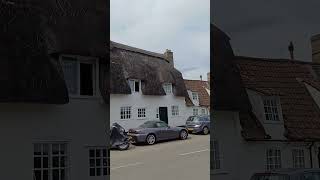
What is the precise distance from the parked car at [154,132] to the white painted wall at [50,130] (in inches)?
15.1

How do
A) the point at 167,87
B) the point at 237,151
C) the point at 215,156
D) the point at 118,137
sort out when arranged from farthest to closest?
the point at 237,151 → the point at 215,156 → the point at 167,87 → the point at 118,137

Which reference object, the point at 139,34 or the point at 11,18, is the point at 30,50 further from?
the point at 139,34

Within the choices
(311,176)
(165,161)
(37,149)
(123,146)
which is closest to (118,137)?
(123,146)

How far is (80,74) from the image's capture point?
18.9ft

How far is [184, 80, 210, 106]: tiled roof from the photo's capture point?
6.52 metres

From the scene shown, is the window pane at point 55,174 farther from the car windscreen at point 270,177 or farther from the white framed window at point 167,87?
the car windscreen at point 270,177

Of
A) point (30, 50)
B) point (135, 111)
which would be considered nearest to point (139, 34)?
point (135, 111)

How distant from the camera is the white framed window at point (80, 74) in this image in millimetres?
5688

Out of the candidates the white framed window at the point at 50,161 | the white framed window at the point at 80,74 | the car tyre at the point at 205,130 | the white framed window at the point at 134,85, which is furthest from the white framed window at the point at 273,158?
the white framed window at the point at 50,161

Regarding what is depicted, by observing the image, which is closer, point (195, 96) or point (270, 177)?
point (195, 96)

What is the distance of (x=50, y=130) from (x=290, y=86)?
3833 mm

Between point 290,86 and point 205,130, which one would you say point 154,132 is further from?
point 290,86

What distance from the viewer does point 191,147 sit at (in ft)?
20.9

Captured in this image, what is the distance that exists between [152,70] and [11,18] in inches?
64.8
